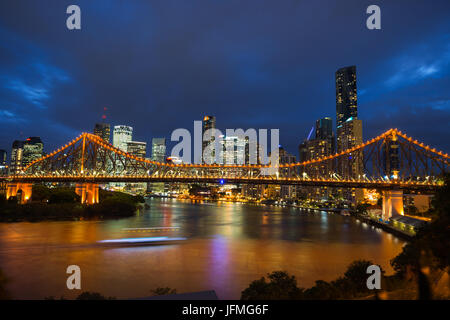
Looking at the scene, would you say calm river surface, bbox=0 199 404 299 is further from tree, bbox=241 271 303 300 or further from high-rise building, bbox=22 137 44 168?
high-rise building, bbox=22 137 44 168

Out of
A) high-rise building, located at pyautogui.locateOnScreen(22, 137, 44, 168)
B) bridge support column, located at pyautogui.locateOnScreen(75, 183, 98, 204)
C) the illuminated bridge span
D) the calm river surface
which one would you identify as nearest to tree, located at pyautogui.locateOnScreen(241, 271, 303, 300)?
the calm river surface

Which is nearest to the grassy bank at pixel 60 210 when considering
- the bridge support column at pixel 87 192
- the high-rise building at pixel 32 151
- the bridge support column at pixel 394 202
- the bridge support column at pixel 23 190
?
the bridge support column at pixel 23 190

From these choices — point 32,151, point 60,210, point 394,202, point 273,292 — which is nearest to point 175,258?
point 273,292

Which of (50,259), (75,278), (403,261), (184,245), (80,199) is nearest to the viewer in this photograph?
(403,261)

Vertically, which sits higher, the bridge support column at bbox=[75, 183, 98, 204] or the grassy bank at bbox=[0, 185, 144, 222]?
the bridge support column at bbox=[75, 183, 98, 204]
